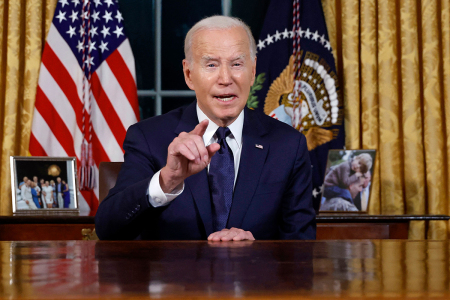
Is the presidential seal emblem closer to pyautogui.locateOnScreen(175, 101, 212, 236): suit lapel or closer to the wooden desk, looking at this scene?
the wooden desk

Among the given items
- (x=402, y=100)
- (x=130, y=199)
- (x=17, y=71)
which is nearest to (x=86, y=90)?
(x=17, y=71)

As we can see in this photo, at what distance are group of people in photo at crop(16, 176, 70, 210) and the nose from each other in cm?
149

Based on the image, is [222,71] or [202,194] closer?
[202,194]

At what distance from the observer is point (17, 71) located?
2.93 m

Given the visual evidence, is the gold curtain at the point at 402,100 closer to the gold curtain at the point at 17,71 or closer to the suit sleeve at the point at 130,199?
the suit sleeve at the point at 130,199

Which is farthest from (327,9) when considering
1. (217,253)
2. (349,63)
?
(217,253)

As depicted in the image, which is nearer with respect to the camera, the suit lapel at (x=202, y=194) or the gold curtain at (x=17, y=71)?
the suit lapel at (x=202, y=194)

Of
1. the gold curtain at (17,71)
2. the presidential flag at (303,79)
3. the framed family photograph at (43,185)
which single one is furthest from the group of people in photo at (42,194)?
the presidential flag at (303,79)

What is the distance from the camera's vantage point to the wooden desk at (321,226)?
2.29 metres

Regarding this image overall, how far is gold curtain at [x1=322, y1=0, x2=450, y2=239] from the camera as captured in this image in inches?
114

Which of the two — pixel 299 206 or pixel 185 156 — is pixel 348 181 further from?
pixel 185 156

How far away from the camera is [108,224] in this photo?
133 cm

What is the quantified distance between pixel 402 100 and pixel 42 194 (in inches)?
88.1

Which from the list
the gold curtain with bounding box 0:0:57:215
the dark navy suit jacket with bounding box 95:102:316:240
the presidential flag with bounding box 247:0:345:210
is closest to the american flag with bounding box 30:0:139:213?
the gold curtain with bounding box 0:0:57:215
